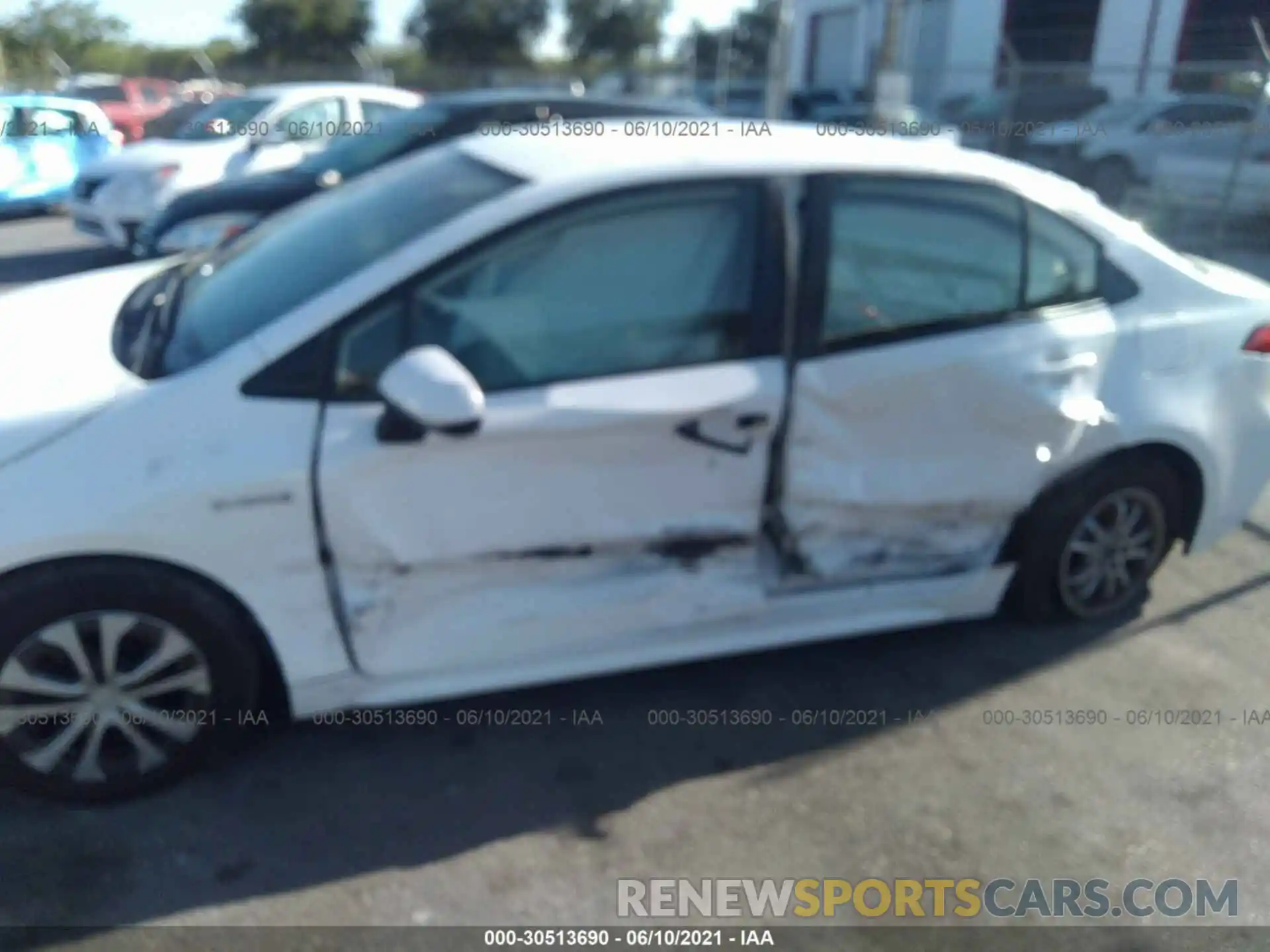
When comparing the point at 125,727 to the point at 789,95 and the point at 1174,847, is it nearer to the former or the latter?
the point at 1174,847

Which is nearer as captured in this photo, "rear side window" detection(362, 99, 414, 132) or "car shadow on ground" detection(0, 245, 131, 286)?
"car shadow on ground" detection(0, 245, 131, 286)

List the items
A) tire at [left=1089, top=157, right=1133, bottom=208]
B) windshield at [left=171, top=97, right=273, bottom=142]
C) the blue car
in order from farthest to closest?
tire at [left=1089, top=157, right=1133, bottom=208], the blue car, windshield at [left=171, top=97, right=273, bottom=142]

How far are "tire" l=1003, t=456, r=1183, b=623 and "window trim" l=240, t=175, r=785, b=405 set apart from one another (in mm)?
1175

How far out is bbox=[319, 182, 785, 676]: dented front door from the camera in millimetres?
2900

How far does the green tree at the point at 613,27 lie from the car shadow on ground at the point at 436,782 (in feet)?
139

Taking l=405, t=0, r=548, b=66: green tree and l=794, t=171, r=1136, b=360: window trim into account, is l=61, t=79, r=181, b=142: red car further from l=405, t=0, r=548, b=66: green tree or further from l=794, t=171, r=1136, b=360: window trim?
l=405, t=0, r=548, b=66: green tree

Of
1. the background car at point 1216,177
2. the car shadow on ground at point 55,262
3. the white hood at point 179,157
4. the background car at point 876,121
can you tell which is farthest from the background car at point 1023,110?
the car shadow on ground at point 55,262

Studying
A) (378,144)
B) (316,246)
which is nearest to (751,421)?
(316,246)

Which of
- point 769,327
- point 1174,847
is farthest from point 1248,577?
point 769,327

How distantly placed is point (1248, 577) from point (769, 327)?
2.56 metres

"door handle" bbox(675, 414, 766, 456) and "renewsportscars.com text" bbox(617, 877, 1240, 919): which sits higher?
"door handle" bbox(675, 414, 766, 456)

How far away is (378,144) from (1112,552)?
239 inches

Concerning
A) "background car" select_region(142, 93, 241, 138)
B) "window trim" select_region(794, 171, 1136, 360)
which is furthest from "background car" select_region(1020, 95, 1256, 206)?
"window trim" select_region(794, 171, 1136, 360)

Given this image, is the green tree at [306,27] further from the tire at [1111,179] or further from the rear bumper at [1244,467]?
the rear bumper at [1244,467]
